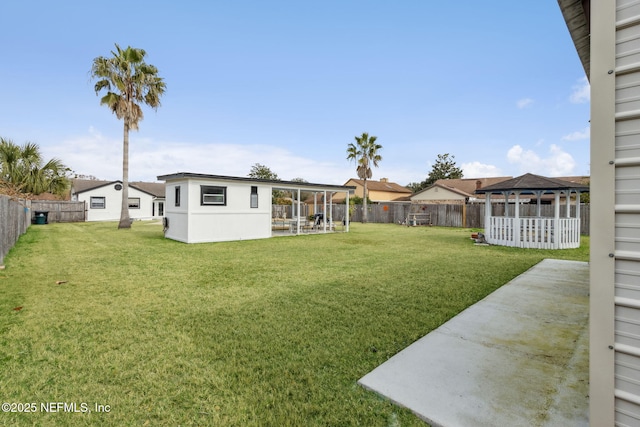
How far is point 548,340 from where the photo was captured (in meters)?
3.05

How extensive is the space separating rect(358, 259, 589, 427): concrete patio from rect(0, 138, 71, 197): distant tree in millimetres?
23195

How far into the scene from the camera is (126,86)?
16.9 metres

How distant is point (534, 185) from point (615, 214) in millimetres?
11494

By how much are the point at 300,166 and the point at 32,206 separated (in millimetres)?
30254

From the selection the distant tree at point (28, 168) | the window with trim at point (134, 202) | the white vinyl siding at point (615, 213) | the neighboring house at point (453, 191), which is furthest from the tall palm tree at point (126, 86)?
the neighboring house at point (453, 191)

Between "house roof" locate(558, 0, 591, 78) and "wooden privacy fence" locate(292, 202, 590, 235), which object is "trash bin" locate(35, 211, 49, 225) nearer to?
"wooden privacy fence" locate(292, 202, 590, 235)

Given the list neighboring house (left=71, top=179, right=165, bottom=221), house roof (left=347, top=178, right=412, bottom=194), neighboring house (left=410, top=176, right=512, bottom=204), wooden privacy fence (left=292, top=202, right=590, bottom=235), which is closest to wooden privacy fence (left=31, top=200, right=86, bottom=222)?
neighboring house (left=71, top=179, right=165, bottom=221)

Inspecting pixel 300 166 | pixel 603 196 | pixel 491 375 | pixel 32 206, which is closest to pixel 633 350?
pixel 603 196

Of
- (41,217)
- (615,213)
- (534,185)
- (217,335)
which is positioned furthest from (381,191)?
(615,213)

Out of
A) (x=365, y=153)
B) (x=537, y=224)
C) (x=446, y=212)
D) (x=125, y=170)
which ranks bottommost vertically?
(x=537, y=224)

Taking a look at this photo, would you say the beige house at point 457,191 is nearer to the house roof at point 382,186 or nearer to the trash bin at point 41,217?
the house roof at point 382,186

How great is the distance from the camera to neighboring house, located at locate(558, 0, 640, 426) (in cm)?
132

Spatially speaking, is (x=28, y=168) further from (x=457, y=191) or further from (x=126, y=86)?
(x=457, y=191)

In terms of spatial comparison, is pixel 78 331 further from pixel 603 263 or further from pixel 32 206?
pixel 32 206
